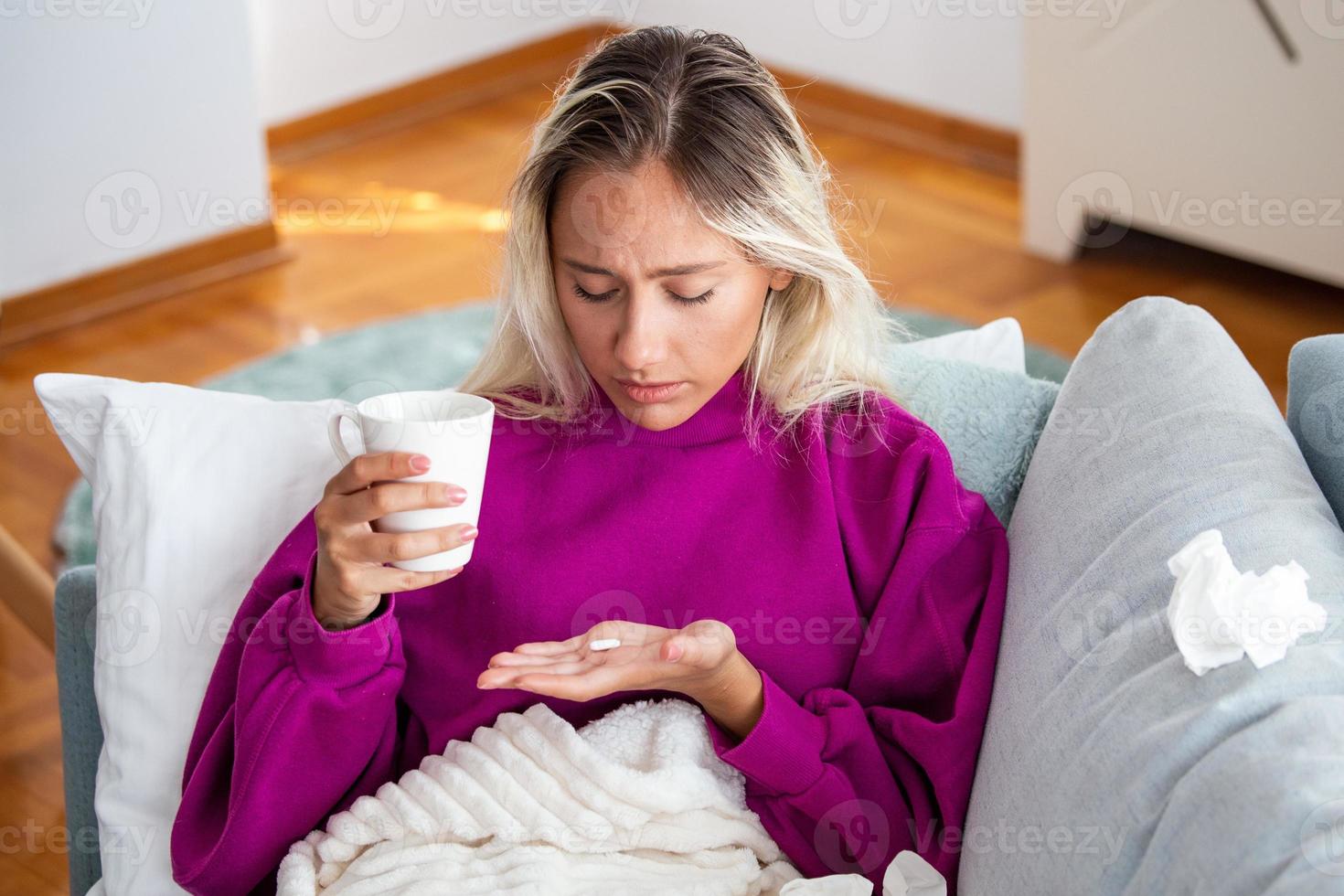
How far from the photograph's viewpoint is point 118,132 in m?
3.55

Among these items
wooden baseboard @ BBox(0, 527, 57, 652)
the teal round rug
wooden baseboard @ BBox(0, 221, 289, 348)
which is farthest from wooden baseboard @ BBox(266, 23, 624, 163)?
wooden baseboard @ BBox(0, 527, 57, 652)

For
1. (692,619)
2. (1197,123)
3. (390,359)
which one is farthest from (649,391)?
(1197,123)

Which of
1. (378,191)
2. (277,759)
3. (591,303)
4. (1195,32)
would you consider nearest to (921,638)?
(591,303)

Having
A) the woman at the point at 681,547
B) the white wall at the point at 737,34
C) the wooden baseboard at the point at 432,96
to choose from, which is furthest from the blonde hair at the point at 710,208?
the wooden baseboard at the point at 432,96

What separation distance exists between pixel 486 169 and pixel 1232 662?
3751 millimetres

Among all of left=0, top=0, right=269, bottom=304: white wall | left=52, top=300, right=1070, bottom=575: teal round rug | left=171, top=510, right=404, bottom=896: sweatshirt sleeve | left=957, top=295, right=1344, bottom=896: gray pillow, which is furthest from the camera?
left=0, top=0, right=269, bottom=304: white wall

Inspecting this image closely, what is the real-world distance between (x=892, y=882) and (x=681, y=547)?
36 centimetres

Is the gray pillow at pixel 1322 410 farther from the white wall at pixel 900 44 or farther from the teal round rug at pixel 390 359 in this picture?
the white wall at pixel 900 44

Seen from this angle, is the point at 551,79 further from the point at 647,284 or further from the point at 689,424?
the point at 647,284

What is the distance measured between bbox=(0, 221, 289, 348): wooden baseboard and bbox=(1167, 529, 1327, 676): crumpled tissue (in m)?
3.18

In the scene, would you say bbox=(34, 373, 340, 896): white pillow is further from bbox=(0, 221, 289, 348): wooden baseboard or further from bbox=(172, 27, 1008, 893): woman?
bbox=(0, 221, 289, 348): wooden baseboard

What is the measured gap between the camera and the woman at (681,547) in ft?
4.25

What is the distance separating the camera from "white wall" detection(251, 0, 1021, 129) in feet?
14.1

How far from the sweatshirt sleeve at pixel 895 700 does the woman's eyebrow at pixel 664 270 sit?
0.26 metres
